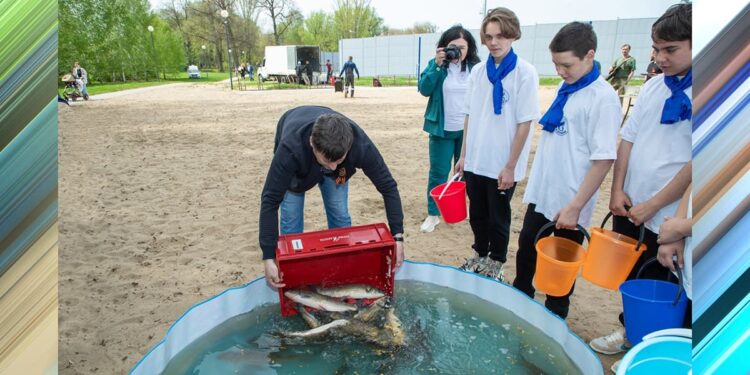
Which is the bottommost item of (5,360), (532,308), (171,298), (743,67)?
(171,298)

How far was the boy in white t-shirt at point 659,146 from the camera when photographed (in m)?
2.06

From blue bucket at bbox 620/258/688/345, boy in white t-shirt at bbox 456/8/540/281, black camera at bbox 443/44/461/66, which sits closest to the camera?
blue bucket at bbox 620/258/688/345

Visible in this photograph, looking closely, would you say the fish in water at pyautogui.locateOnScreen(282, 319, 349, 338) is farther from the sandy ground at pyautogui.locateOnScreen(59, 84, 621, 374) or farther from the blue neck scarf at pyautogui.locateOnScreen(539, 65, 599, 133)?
the blue neck scarf at pyautogui.locateOnScreen(539, 65, 599, 133)

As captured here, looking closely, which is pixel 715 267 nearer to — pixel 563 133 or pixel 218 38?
pixel 563 133

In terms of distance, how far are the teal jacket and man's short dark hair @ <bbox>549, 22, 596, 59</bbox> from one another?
1728 millimetres

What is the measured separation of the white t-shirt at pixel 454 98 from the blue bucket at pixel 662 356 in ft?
8.68

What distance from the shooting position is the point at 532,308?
285cm

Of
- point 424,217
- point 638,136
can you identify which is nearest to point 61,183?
point 424,217

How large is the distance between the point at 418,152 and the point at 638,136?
5726 mm

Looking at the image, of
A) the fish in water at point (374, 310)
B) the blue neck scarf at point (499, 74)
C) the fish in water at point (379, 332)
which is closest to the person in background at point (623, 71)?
the blue neck scarf at point (499, 74)

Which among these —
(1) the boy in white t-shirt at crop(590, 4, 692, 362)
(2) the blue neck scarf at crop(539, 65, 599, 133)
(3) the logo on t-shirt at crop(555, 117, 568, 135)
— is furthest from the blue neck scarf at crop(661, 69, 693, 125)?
(3) the logo on t-shirt at crop(555, 117, 568, 135)

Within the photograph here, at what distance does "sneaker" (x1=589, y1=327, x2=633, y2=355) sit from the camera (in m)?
2.72

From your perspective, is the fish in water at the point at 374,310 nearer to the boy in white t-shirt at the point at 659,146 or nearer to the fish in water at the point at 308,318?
the fish in water at the point at 308,318

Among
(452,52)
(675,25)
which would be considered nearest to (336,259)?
(675,25)
